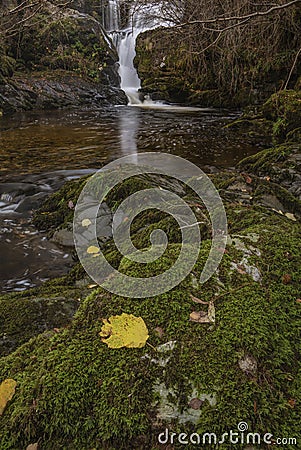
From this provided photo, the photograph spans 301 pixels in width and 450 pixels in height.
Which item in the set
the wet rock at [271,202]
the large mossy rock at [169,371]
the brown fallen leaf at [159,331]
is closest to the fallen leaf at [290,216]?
the wet rock at [271,202]

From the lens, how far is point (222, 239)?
1.97 m

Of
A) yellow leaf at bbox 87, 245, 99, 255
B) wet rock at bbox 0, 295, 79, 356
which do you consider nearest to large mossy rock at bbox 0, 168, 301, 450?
wet rock at bbox 0, 295, 79, 356

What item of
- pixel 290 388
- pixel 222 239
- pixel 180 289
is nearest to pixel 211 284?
pixel 180 289

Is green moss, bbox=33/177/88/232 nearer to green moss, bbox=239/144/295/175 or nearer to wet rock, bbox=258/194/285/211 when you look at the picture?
wet rock, bbox=258/194/285/211

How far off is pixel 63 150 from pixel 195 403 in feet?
27.1

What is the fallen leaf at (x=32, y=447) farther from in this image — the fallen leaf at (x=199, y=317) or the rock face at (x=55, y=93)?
the rock face at (x=55, y=93)

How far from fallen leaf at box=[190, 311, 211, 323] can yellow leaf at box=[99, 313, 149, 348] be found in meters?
0.20

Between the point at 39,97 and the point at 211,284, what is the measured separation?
1718 centimetres

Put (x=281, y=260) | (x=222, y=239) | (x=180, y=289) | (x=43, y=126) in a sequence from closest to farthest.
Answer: (x=180, y=289)
(x=281, y=260)
(x=222, y=239)
(x=43, y=126)

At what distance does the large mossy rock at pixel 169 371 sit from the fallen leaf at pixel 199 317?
26 millimetres

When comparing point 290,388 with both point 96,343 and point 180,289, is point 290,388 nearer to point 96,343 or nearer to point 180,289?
point 180,289

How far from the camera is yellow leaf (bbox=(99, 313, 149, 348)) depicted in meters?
1.43

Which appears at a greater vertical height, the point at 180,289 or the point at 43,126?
the point at 180,289

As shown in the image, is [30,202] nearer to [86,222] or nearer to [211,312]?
[86,222]
